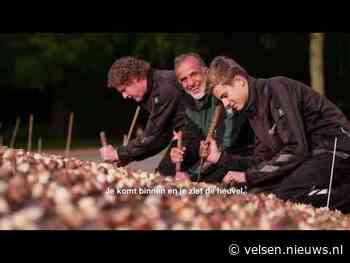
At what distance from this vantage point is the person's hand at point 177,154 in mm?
5031

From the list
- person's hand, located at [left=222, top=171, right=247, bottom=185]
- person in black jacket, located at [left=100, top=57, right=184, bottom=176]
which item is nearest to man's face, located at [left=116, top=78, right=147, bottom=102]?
person in black jacket, located at [left=100, top=57, right=184, bottom=176]

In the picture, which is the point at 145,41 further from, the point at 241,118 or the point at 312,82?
the point at 241,118

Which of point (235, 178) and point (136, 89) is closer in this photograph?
point (235, 178)

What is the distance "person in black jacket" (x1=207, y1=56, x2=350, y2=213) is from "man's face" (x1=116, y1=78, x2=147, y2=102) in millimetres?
711

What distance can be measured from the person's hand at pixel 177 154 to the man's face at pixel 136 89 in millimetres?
466

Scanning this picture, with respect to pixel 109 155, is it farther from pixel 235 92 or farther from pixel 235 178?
pixel 235 92

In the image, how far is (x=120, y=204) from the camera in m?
3.02

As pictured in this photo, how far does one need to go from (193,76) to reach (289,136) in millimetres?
937

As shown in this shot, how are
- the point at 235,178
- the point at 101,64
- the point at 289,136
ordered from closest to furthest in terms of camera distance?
1. the point at 289,136
2. the point at 235,178
3. the point at 101,64

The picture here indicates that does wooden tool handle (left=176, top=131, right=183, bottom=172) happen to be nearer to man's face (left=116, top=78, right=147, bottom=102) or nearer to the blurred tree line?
man's face (left=116, top=78, right=147, bottom=102)

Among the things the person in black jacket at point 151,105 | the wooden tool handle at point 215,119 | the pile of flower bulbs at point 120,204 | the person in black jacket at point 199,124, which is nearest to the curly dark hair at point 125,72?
the person in black jacket at point 151,105

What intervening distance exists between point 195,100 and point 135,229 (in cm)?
210

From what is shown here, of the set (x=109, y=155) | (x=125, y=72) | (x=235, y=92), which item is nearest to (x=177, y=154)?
(x=109, y=155)

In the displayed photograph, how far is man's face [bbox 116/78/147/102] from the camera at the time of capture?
16.4 ft
